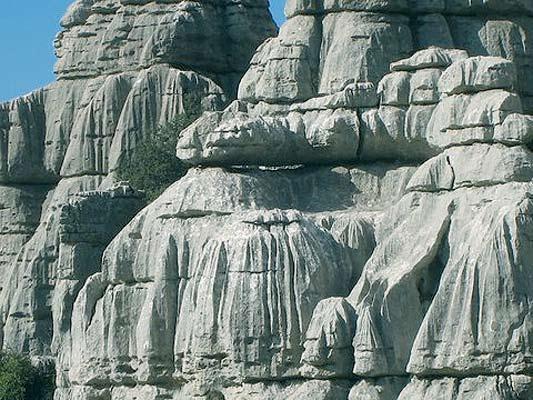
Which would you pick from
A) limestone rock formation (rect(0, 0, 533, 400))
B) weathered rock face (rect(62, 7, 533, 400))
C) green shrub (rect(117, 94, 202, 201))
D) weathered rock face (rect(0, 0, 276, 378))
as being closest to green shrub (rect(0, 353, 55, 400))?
weathered rock face (rect(0, 0, 276, 378))

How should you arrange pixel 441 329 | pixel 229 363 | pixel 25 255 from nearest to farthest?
1. pixel 441 329
2. pixel 229 363
3. pixel 25 255

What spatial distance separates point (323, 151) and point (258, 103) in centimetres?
403

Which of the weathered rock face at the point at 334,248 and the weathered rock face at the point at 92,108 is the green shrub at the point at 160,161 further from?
the weathered rock face at the point at 334,248

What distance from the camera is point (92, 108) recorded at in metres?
92.9

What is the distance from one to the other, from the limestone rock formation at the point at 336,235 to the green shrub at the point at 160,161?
2872mm

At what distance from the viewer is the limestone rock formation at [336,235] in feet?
220

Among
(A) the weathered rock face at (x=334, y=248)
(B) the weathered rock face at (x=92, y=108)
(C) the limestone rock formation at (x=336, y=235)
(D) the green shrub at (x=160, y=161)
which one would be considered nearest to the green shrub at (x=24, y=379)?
(B) the weathered rock face at (x=92, y=108)

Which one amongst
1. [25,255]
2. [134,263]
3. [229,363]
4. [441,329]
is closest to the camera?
[441,329]

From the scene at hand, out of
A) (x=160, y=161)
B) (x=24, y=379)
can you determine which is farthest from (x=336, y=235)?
(x=24, y=379)

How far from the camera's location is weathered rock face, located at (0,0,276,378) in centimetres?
9094

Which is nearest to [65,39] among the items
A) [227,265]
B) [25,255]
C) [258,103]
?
[25,255]

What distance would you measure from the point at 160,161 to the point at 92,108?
19.0 feet

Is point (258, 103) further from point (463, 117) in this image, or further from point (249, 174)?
point (463, 117)

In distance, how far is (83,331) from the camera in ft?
256
